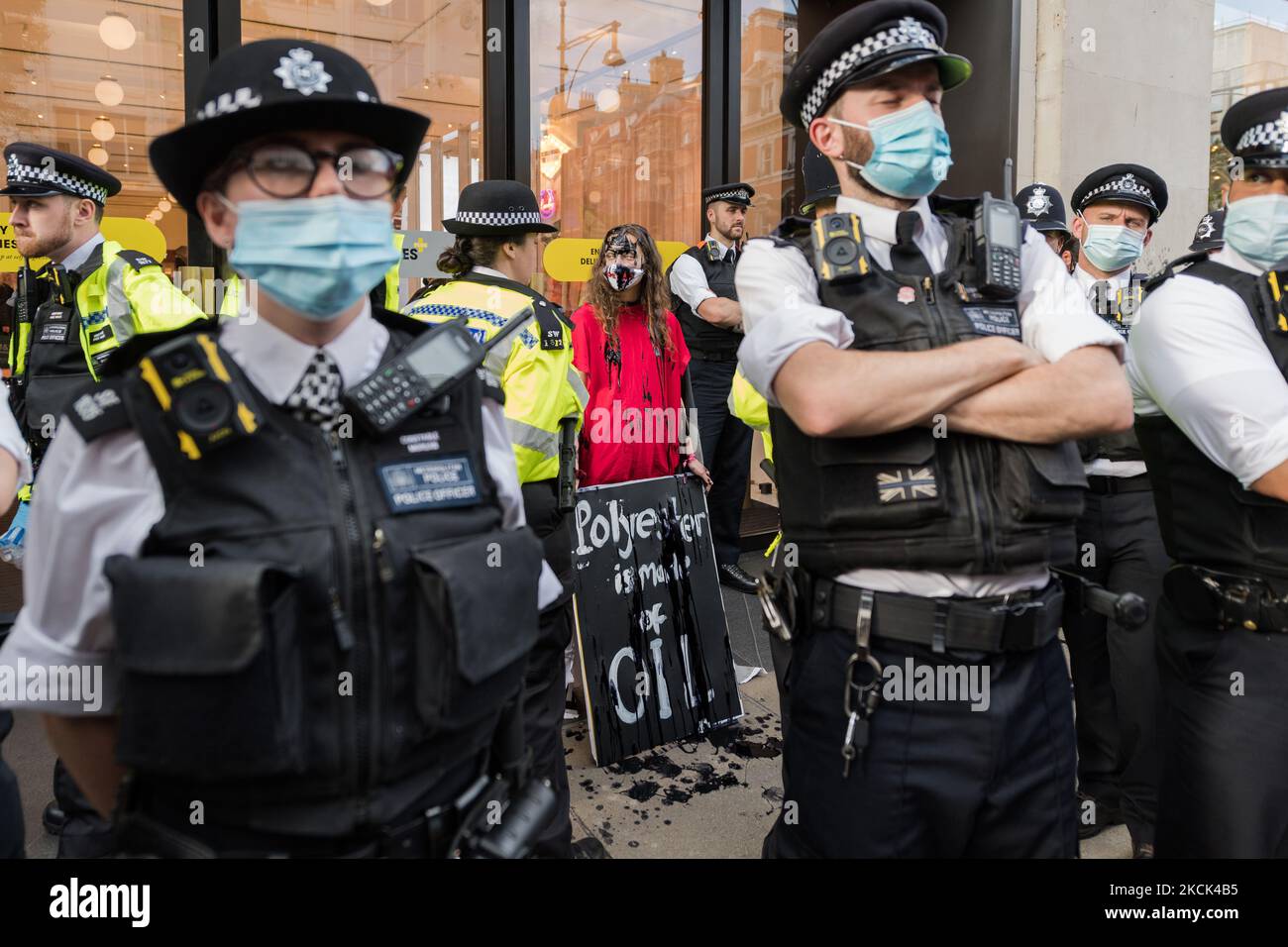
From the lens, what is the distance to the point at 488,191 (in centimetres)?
371

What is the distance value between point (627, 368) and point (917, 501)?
321 cm

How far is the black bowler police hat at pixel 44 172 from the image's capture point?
3.68 meters

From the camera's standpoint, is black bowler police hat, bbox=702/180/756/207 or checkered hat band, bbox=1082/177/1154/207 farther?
black bowler police hat, bbox=702/180/756/207

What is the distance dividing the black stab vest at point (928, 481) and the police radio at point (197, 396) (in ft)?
3.78

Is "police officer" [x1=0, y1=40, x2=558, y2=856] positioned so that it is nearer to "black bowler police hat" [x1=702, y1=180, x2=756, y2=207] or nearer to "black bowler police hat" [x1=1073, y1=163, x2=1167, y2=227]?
"black bowler police hat" [x1=1073, y1=163, x2=1167, y2=227]

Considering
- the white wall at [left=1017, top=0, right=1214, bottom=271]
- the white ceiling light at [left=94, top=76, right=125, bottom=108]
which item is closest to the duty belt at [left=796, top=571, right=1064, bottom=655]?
the white ceiling light at [left=94, top=76, right=125, bottom=108]

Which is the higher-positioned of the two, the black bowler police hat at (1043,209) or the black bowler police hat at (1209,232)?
the black bowler police hat at (1043,209)

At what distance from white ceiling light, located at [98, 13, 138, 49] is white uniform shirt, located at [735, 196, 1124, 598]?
16.5ft

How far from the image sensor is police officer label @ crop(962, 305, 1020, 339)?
2.02 metres

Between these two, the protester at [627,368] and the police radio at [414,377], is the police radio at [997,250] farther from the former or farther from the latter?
the protester at [627,368]

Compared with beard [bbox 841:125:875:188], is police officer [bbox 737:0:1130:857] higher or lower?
lower

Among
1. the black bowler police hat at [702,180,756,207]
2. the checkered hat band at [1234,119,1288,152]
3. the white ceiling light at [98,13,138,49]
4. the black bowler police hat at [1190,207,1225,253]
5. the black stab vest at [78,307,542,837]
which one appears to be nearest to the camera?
the black stab vest at [78,307,542,837]

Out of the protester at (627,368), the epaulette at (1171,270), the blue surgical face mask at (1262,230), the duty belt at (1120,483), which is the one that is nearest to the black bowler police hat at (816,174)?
the protester at (627,368)
